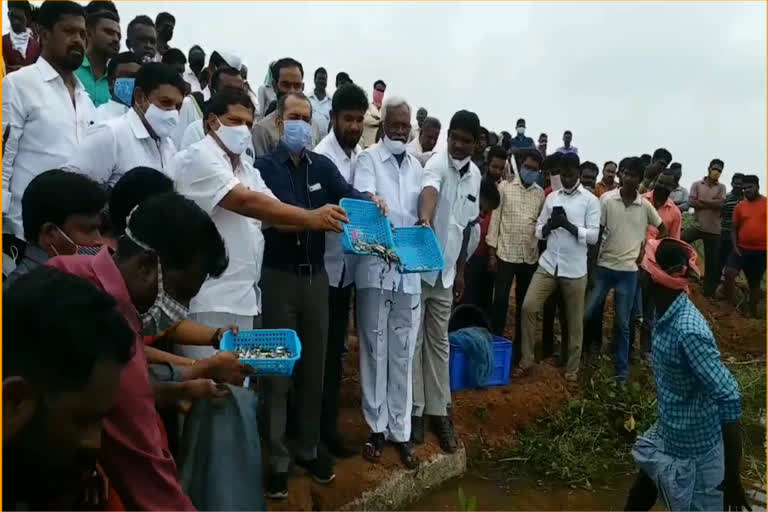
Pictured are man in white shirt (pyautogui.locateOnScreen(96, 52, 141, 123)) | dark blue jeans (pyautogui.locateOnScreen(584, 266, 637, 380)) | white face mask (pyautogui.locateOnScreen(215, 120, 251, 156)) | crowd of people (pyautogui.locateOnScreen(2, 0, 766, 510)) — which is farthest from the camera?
dark blue jeans (pyautogui.locateOnScreen(584, 266, 637, 380))

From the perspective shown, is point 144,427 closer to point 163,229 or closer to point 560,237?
point 163,229

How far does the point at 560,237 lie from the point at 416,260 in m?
2.83

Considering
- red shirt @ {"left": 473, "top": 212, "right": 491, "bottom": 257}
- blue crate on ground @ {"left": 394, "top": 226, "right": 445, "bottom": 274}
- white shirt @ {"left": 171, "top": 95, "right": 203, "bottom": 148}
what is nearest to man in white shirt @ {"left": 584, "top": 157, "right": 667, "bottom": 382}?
red shirt @ {"left": 473, "top": 212, "right": 491, "bottom": 257}

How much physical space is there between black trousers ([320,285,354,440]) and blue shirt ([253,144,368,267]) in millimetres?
546

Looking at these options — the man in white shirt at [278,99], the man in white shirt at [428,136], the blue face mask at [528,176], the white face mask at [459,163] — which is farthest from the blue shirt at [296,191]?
the blue face mask at [528,176]

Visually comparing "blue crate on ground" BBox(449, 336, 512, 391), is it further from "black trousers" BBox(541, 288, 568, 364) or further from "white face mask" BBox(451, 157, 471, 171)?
"white face mask" BBox(451, 157, 471, 171)

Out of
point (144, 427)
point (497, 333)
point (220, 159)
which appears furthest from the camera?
point (497, 333)

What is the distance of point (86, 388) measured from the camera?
5.14ft

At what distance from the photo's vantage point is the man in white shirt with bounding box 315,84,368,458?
4672 mm

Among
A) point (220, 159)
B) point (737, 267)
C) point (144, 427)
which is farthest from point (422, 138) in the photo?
point (737, 267)

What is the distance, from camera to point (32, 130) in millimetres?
3684

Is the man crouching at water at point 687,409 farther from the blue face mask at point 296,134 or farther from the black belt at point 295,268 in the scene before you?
the blue face mask at point 296,134

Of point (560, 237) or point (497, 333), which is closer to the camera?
point (560, 237)

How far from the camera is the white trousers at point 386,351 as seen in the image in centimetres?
478
